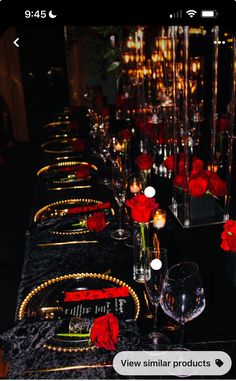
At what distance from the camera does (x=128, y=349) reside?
1.08 m

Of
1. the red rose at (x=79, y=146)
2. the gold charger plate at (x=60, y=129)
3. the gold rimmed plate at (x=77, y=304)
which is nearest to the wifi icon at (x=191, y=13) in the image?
the gold rimmed plate at (x=77, y=304)

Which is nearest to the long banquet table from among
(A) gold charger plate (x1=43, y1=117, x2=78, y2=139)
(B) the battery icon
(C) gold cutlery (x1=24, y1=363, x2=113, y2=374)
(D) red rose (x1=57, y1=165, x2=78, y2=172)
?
(C) gold cutlery (x1=24, y1=363, x2=113, y2=374)

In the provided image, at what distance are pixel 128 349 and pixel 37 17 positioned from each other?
3.01 ft

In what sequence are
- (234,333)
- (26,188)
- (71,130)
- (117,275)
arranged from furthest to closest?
(26,188) < (71,130) < (117,275) < (234,333)

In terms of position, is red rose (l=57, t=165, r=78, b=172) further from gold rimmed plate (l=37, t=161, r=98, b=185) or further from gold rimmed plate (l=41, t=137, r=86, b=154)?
gold rimmed plate (l=41, t=137, r=86, b=154)

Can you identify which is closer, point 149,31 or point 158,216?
point 158,216

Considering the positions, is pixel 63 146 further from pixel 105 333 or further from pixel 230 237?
pixel 105 333

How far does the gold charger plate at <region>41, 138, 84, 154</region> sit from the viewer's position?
305cm

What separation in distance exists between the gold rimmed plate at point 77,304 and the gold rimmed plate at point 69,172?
977 mm

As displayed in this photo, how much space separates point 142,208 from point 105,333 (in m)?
0.45

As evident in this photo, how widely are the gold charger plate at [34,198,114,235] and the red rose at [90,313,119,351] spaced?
2.30ft

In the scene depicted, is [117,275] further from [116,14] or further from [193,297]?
[116,14]

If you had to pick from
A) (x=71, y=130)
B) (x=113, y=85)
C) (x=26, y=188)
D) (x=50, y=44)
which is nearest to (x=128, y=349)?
(x=71, y=130)

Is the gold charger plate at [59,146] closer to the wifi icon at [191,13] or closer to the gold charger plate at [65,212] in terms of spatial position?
the gold charger plate at [65,212]
